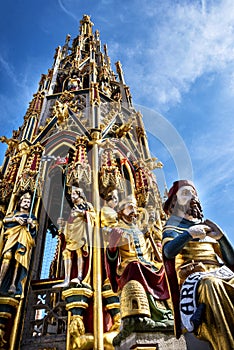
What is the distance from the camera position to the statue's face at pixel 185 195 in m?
3.45

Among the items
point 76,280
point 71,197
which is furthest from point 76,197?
point 76,280

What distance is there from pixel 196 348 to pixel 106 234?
301cm

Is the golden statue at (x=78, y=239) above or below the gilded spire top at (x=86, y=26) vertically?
below

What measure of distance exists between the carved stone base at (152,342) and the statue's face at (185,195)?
4.68ft

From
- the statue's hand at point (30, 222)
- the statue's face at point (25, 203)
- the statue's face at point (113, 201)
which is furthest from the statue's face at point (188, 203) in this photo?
the statue's face at point (25, 203)

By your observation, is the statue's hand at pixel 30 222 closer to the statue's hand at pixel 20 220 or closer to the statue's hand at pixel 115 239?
the statue's hand at pixel 20 220

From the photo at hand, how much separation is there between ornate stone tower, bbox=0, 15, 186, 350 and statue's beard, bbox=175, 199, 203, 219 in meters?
1.98

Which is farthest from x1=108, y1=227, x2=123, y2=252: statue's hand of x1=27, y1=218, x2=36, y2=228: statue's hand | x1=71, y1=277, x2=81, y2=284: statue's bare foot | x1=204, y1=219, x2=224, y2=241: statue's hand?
x1=27, y1=218, x2=36, y2=228: statue's hand

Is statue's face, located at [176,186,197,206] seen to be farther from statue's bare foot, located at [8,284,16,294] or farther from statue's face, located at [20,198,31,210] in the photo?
statue's face, located at [20,198,31,210]

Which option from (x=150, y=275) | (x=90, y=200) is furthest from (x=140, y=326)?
(x=90, y=200)

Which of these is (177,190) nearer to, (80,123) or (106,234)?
(106,234)

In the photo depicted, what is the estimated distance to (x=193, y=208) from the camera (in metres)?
3.39

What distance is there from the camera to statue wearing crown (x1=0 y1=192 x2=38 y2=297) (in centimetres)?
506

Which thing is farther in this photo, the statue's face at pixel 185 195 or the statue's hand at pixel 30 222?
the statue's hand at pixel 30 222
